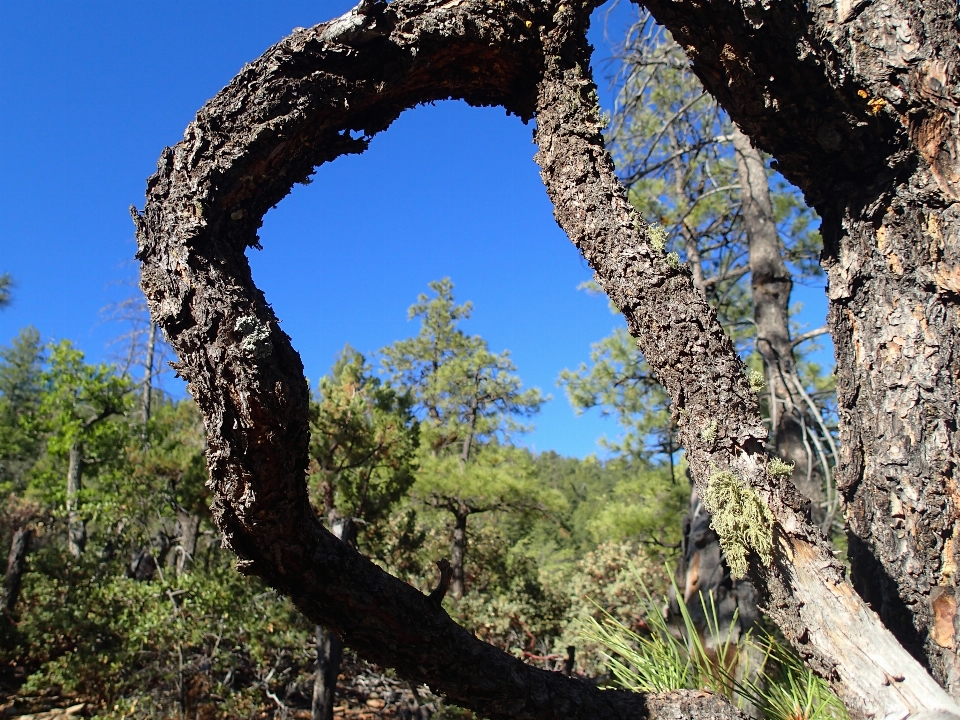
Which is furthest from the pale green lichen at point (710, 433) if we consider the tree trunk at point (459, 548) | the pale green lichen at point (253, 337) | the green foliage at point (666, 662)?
the tree trunk at point (459, 548)

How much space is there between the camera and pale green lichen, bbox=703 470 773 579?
4.29ft

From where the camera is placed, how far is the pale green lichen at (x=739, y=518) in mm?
1307

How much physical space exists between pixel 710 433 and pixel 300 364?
34.2 inches

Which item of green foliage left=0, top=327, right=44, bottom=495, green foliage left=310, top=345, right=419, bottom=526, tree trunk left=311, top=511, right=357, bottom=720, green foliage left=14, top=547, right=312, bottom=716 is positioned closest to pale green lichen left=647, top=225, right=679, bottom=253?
tree trunk left=311, top=511, right=357, bottom=720

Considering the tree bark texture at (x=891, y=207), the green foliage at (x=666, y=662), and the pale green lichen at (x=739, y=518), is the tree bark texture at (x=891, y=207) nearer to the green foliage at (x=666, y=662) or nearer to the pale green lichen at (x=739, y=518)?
the green foliage at (x=666, y=662)

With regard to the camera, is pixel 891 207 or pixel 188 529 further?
pixel 188 529

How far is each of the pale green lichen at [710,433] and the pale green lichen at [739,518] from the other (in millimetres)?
69

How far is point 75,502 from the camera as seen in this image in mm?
10164

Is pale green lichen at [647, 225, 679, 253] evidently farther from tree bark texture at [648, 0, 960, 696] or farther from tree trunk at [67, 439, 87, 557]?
tree trunk at [67, 439, 87, 557]

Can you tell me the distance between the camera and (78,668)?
6.17 metres

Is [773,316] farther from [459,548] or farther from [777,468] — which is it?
[459,548]

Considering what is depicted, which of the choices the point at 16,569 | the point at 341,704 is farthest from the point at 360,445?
the point at 16,569

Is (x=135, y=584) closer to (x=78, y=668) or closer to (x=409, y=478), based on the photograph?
(x=78, y=668)

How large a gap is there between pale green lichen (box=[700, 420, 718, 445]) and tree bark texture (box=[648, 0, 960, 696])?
73 centimetres
